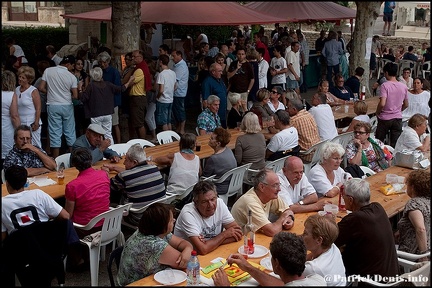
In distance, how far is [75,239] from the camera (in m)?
4.42

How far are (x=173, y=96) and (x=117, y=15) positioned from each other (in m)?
2.01

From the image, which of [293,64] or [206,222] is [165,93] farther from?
[206,222]

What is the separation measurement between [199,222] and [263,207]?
2.13ft

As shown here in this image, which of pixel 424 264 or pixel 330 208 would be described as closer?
pixel 424 264

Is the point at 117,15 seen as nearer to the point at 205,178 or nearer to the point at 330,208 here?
the point at 205,178

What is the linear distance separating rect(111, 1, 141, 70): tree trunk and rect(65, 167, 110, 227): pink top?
422 centimetres

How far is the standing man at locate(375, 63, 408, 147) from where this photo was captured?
8695mm

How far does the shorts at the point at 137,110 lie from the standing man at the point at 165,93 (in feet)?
1.13

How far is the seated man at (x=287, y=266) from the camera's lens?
3408 mm

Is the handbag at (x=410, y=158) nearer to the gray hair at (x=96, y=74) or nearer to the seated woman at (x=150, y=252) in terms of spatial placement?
the seated woman at (x=150, y=252)

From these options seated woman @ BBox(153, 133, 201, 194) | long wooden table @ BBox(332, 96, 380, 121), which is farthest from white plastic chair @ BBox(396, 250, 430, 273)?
long wooden table @ BBox(332, 96, 380, 121)

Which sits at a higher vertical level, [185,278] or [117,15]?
[117,15]

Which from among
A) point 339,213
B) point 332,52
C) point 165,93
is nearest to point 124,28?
point 165,93

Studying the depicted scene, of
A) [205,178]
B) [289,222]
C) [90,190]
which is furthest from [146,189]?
[289,222]
